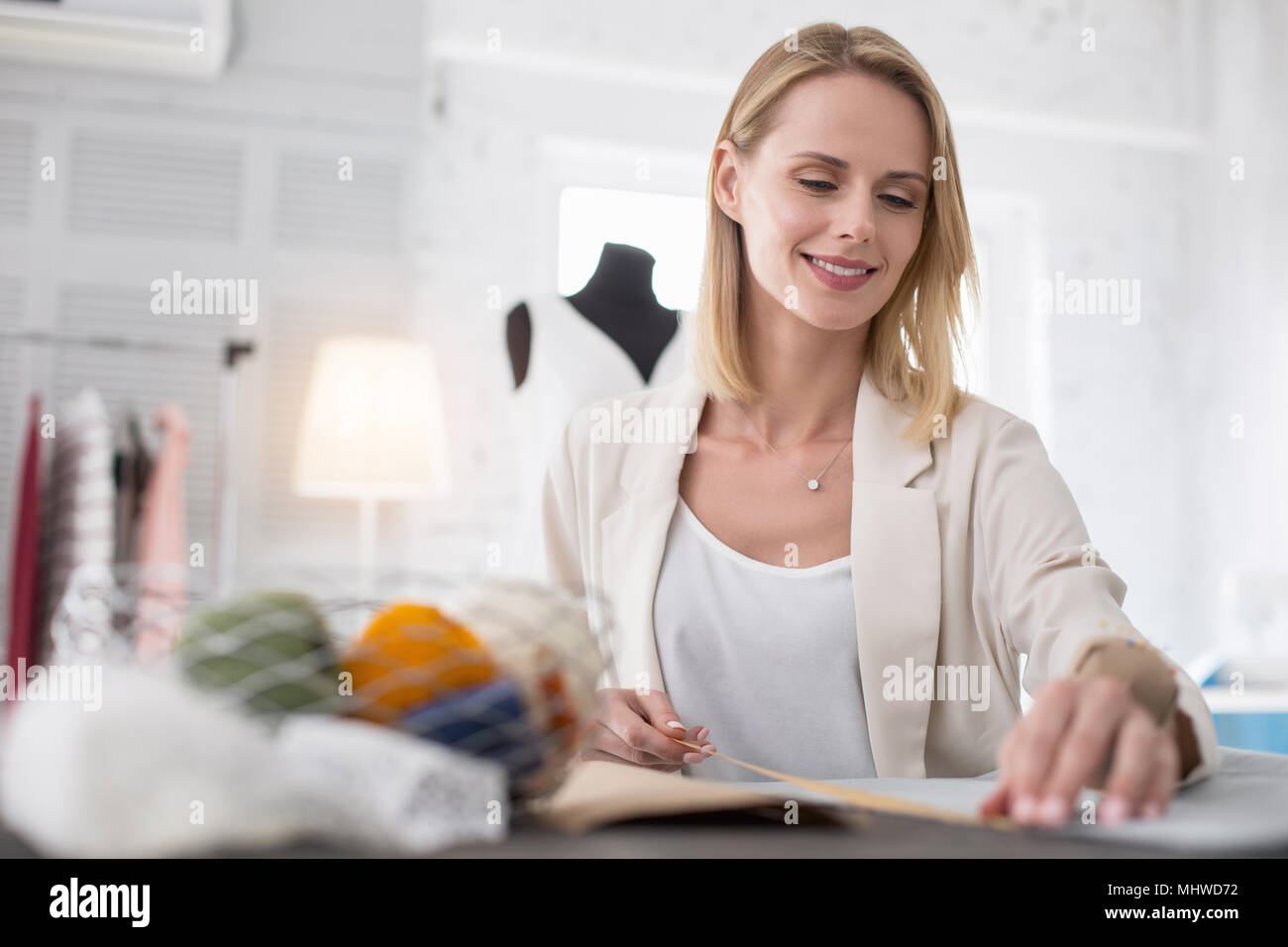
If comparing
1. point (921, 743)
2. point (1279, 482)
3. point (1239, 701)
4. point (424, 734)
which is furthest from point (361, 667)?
point (1279, 482)

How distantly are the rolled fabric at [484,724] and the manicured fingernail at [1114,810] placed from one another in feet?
0.78

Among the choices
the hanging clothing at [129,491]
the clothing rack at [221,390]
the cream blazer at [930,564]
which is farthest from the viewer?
the clothing rack at [221,390]

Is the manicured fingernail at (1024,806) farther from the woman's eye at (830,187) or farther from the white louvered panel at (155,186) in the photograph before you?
the white louvered panel at (155,186)

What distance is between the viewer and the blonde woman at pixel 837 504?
1.05 meters

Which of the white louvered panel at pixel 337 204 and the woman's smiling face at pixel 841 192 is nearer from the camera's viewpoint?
the woman's smiling face at pixel 841 192

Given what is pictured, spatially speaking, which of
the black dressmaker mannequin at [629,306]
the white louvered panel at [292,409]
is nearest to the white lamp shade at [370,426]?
the white louvered panel at [292,409]

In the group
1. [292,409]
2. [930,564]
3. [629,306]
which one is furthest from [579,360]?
[292,409]

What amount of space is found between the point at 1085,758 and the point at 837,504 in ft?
2.42

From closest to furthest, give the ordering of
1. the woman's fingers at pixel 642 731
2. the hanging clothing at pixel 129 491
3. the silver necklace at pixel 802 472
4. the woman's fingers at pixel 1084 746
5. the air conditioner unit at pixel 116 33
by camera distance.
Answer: the woman's fingers at pixel 1084 746 < the woman's fingers at pixel 642 731 < the silver necklace at pixel 802 472 < the hanging clothing at pixel 129 491 < the air conditioner unit at pixel 116 33

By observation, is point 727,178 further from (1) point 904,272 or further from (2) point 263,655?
(2) point 263,655

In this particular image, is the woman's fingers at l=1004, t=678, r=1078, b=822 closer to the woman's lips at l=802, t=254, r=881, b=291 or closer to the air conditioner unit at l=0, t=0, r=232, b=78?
the woman's lips at l=802, t=254, r=881, b=291

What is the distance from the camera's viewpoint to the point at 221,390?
9.45 ft

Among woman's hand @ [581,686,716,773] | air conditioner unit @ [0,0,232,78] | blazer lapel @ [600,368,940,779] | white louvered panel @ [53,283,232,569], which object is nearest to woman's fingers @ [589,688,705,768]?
woman's hand @ [581,686,716,773]

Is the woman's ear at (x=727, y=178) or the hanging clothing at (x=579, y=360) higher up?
the woman's ear at (x=727, y=178)
